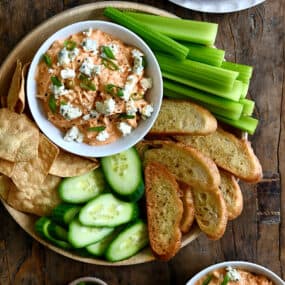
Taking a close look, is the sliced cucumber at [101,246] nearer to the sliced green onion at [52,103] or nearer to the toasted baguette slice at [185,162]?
the toasted baguette slice at [185,162]

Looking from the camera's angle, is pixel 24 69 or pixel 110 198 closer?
pixel 24 69

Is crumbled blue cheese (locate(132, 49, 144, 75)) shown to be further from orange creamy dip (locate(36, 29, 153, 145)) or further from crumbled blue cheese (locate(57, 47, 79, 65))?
crumbled blue cheese (locate(57, 47, 79, 65))

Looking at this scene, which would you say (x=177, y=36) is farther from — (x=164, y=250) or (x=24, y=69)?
(x=164, y=250)

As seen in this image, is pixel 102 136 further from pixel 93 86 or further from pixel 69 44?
pixel 69 44

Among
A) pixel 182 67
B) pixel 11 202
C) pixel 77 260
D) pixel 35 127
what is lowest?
pixel 77 260

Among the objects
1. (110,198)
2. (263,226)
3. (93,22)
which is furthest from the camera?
(263,226)

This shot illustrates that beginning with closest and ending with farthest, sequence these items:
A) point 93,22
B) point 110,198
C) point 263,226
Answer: point 93,22 < point 110,198 < point 263,226

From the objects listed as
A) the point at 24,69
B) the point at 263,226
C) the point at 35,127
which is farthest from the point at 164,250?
the point at 24,69

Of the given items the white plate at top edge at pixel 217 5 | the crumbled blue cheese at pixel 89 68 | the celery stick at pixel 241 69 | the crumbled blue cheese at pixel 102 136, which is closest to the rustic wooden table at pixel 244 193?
the white plate at top edge at pixel 217 5

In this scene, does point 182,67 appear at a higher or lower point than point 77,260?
higher

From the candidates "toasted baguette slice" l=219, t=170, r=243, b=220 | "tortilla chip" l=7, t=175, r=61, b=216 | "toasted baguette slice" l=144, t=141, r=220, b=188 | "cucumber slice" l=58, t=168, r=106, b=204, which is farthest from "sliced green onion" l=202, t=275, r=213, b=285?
"tortilla chip" l=7, t=175, r=61, b=216
